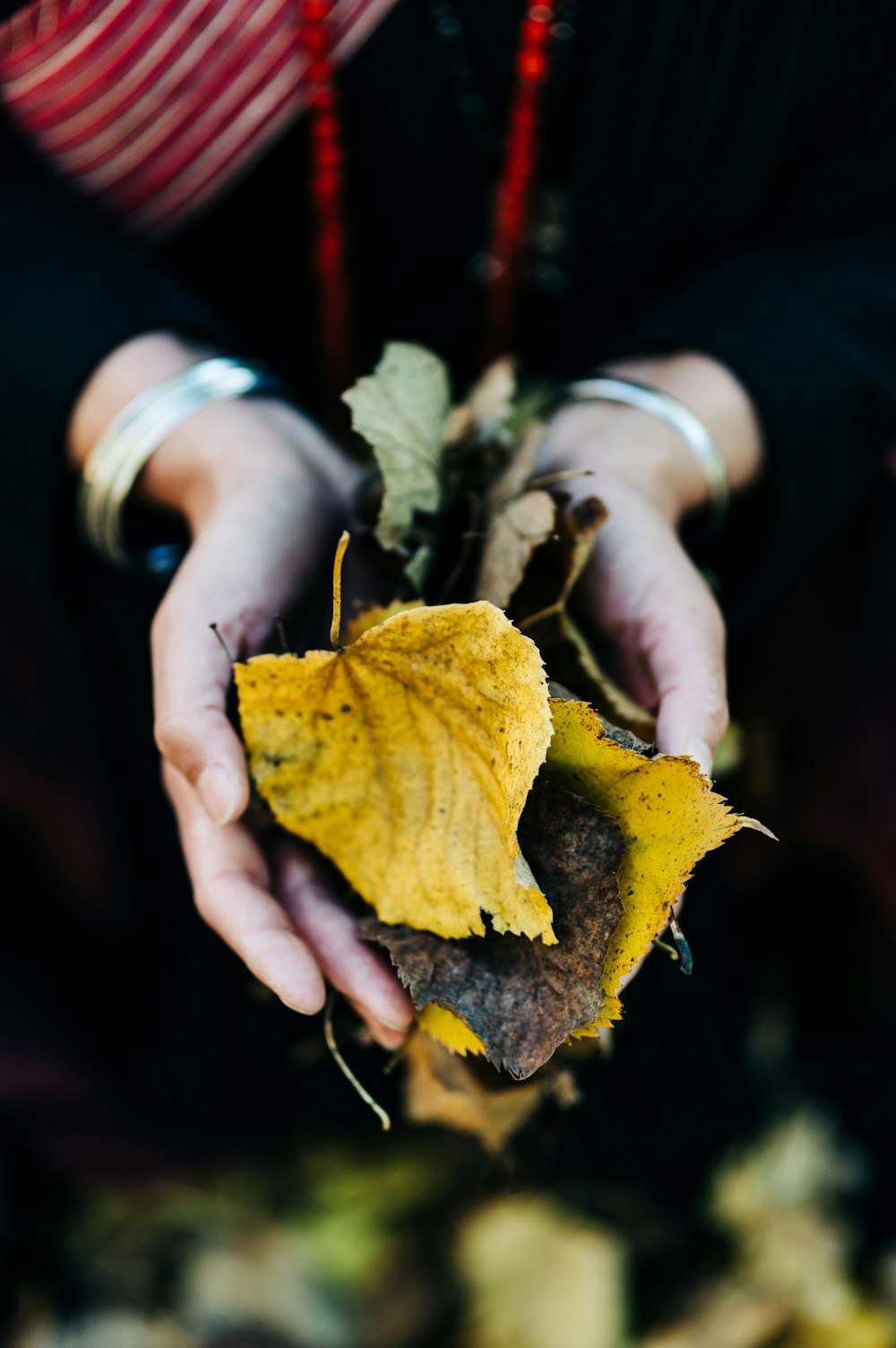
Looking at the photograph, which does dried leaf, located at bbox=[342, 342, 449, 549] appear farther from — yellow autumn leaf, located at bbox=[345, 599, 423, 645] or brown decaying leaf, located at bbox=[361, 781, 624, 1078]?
brown decaying leaf, located at bbox=[361, 781, 624, 1078]

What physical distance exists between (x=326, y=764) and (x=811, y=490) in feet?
1.63

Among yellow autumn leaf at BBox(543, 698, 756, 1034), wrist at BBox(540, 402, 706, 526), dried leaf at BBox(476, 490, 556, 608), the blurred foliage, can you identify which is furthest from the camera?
the blurred foliage

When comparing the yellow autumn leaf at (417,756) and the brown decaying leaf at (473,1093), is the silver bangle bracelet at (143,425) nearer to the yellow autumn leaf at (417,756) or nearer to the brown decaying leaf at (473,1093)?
the yellow autumn leaf at (417,756)

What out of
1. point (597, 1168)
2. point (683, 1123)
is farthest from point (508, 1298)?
point (683, 1123)

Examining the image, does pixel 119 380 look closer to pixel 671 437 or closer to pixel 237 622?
pixel 237 622

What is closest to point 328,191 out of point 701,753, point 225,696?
point 225,696

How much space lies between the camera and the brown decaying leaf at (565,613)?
617 millimetres


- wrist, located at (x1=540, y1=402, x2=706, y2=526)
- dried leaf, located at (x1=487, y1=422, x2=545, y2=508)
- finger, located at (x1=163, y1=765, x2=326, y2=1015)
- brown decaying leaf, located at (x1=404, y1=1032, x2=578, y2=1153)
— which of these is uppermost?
dried leaf, located at (x1=487, y1=422, x2=545, y2=508)

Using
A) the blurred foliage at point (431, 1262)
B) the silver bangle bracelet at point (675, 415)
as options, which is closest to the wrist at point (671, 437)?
the silver bangle bracelet at point (675, 415)

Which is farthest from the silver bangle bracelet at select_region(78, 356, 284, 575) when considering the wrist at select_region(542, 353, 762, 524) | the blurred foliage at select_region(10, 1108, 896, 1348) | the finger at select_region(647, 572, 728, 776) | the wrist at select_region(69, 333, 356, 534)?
the blurred foliage at select_region(10, 1108, 896, 1348)

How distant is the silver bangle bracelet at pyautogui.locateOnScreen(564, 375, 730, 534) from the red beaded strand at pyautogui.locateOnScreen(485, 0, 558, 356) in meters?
0.18

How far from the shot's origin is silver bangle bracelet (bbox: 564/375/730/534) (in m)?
0.80

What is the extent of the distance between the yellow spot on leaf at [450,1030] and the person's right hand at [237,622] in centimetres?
2

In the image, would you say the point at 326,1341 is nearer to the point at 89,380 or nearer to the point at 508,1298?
the point at 508,1298
